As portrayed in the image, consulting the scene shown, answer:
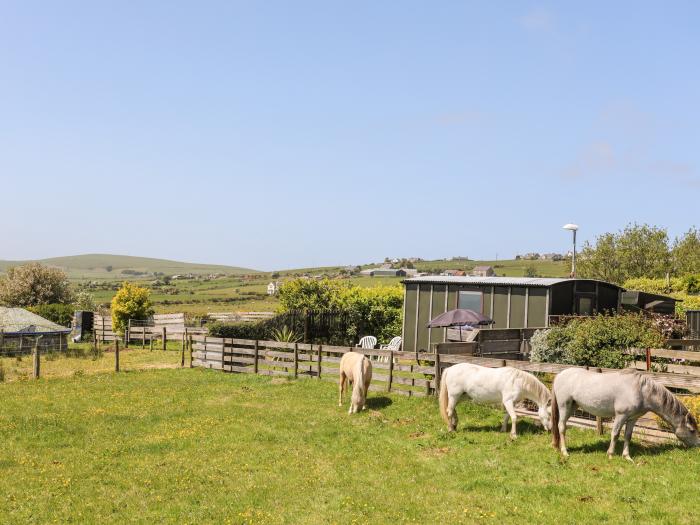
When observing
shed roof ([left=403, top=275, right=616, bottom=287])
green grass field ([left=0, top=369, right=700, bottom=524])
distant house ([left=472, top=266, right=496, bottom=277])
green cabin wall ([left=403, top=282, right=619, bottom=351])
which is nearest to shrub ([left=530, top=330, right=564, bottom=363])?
green cabin wall ([left=403, top=282, right=619, bottom=351])

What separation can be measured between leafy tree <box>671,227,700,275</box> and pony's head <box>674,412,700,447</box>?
43778 mm

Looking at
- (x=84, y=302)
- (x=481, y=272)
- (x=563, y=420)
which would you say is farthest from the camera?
(x=84, y=302)

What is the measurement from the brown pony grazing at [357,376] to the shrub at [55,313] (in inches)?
1360

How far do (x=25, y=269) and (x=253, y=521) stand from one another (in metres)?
48.2

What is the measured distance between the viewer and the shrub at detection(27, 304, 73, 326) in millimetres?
44156

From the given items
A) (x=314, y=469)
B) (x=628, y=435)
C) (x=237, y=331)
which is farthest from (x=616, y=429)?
(x=237, y=331)

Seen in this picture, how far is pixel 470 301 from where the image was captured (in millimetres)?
25453

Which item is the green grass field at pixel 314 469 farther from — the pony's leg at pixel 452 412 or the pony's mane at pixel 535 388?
the pony's mane at pixel 535 388

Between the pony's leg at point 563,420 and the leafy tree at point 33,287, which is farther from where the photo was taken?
the leafy tree at point 33,287

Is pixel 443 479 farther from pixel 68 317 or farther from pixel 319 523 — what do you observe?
pixel 68 317

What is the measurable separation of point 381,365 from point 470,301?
8332mm

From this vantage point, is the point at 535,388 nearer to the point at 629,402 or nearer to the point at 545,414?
the point at 545,414

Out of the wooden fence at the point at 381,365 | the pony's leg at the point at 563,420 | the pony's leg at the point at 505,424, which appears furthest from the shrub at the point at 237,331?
the pony's leg at the point at 563,420

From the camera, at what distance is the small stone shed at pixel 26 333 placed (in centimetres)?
3092
